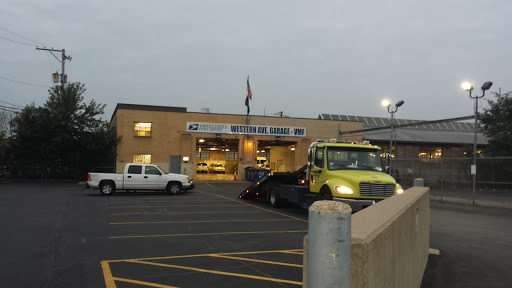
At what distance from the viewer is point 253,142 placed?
130 ft

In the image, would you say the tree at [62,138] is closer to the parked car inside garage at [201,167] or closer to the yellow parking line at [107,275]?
the parked car inside garage at [201,167]

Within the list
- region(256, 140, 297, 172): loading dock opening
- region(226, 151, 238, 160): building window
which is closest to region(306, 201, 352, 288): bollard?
region(256, 140, 297, 172): loading dock opening

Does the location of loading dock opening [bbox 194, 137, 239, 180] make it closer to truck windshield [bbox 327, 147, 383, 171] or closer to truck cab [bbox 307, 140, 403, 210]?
truck cab [bbox 307, 140, 403, 210]

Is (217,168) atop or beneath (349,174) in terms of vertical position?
beneath

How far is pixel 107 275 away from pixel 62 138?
30331mm

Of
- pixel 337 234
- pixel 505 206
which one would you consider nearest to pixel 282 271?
pixel 337 234

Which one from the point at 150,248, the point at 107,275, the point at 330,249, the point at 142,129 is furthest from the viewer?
the point at 142,129

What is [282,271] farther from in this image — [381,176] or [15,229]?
[15,229]

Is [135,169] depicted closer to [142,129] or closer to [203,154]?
[142,129]

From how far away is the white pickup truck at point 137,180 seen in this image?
21.7 metres

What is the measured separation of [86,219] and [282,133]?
28.9 meters

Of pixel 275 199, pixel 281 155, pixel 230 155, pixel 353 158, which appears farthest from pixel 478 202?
pixel 230 155

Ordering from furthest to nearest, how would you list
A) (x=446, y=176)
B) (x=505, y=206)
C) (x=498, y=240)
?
(x=446, y=176) < (x=505, y=206) < (x=498, y=240)

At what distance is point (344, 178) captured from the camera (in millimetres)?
12445
